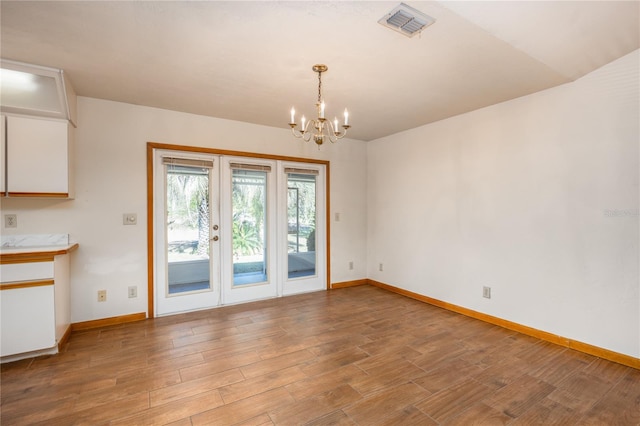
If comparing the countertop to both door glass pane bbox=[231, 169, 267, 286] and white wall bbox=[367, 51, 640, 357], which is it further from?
white wall bbox=[367, 51, 640, 357]

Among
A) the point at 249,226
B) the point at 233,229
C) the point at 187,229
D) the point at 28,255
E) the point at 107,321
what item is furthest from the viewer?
the point at 249,226

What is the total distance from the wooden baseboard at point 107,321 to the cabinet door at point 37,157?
1424mm

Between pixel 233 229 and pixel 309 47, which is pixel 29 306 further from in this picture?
pixel 309 47

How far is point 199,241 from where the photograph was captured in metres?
4.00

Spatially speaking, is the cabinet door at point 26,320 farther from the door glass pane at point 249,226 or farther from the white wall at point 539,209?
the white wall at point 539,209

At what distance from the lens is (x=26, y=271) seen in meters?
2.60

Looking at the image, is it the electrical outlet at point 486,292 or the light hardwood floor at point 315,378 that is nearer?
the light hardwood floor at point 315,378

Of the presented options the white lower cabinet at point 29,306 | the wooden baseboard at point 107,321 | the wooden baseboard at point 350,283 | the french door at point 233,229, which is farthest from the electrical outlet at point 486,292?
the white lower cabinet at point 29,306

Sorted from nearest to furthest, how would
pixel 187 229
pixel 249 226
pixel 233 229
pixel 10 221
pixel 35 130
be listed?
pixel 35 130 < pixel 10 221 < pixel 187 229 < pixel 233 229 < pixel 249 226

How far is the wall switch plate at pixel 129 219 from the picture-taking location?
3.54m

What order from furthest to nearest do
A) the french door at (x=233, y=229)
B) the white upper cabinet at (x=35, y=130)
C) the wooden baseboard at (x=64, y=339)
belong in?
the french door at (x=233, y=229), the wooden baseboard at (x=64, y=339), the white upper cabinet at (x=35, y=130)

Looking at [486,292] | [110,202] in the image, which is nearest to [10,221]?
[110,202]

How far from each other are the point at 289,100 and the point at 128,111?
1.89m

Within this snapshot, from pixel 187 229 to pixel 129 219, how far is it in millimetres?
648
